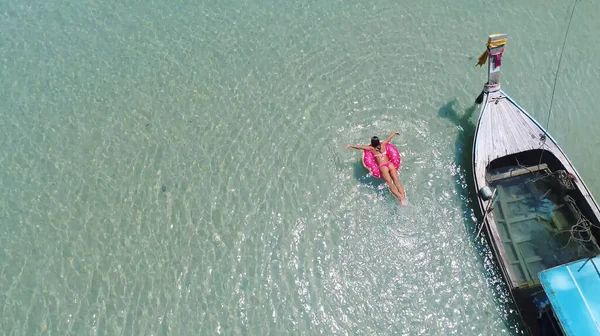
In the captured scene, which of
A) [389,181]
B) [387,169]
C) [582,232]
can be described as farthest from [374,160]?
[582,232]

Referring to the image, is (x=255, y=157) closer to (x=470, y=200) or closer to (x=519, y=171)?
(x=470, y=200)

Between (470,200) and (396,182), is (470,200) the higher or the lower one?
the lower one

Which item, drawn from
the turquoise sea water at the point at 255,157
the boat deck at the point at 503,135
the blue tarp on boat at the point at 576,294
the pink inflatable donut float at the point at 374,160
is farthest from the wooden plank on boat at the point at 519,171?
the blue tarp on boat at the point at 576,294

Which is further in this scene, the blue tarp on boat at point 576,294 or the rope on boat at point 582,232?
the rope on boat at point 582,232

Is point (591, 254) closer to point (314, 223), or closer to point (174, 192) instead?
point (314, 223)

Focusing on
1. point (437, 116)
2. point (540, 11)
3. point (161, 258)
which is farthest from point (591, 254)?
point (161, 258)

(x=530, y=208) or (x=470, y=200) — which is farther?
(x=470, y=200)

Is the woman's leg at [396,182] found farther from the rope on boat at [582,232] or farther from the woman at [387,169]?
the rope on boat at [582,232]
